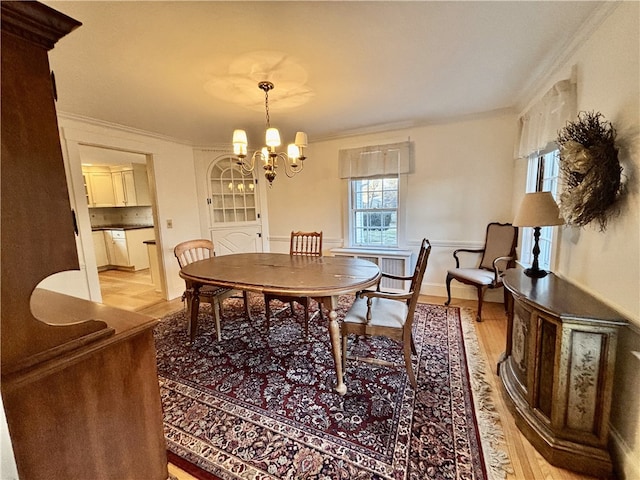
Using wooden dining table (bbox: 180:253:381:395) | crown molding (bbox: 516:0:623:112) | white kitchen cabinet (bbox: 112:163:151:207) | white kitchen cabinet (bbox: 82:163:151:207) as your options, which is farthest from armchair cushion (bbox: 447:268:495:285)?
white kitchen cabinet (bbox: 112:163:151:207)

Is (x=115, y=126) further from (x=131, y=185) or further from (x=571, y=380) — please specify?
(x=571, y=380)

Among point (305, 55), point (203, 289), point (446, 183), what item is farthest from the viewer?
point (446, 183)

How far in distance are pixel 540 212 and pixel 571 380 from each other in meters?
1.05

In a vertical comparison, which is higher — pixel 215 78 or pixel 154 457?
pixel 215 78

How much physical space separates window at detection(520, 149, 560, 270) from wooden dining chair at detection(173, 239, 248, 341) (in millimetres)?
2968

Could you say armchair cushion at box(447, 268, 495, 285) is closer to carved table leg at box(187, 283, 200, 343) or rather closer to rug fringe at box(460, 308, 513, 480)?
rug fringe at box(460, 308, 513, 480)

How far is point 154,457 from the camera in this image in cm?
115

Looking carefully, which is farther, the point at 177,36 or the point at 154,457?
the point at 177,36

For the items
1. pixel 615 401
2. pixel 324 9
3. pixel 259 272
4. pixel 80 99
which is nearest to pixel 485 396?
pixel 615 401

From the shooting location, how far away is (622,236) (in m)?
1.36

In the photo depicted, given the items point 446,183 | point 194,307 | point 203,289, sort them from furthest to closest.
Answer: point 446,183 < point 203,289 < point 194,307

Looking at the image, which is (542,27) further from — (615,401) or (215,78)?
(215,78)

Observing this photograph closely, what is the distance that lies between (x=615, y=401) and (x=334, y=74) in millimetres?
2705

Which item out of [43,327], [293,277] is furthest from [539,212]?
[43,327]
